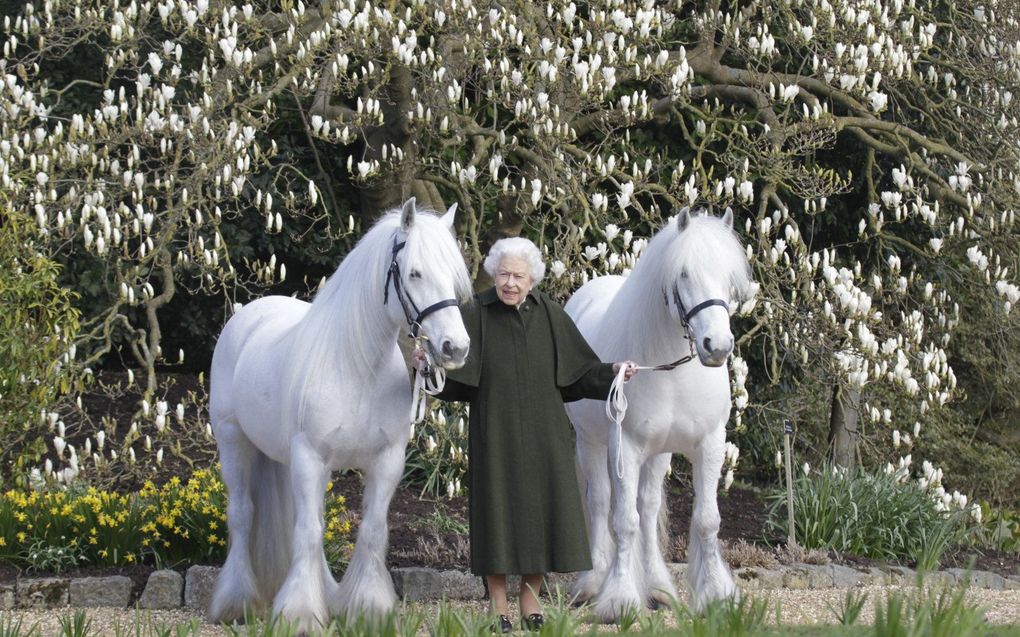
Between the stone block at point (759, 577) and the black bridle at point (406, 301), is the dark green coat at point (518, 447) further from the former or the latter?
the stone block at point (759, 577)

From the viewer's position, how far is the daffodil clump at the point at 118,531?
6508mm

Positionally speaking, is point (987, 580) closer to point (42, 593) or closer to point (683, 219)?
point (683, 219)

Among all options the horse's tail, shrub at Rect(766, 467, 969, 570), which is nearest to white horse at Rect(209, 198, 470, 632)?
the horse's tail

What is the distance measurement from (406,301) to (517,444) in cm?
78

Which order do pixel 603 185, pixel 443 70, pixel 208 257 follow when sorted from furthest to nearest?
pixel 603 185 < pixel 443 70 < pixel 208 257

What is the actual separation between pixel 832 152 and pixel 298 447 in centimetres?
703

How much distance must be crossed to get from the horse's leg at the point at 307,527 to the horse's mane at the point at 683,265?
152 cm

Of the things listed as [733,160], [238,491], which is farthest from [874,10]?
[238,491]

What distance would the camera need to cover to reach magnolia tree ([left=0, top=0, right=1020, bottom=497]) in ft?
25.7

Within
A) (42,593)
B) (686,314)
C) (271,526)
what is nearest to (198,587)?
(271,526)

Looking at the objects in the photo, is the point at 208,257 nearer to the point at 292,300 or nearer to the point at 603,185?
the point at 292,300

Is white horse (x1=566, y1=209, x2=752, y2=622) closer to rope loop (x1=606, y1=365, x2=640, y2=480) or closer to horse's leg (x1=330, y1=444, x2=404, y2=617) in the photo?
Result: rope loop (x1=606, y1=365, x2=640, y2=480)

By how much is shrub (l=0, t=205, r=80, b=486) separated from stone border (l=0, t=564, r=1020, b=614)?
1.20 meters

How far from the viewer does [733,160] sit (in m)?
9.19
